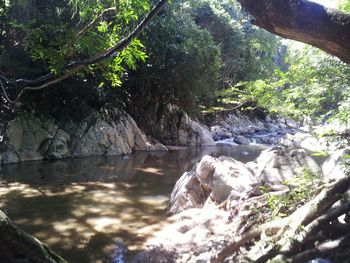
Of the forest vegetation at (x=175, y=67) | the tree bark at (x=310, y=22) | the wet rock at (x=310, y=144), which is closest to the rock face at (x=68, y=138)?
the forest vegetation at (x=175, y=67)

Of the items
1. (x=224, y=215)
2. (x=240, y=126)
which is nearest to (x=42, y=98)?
(x=224, y=215)

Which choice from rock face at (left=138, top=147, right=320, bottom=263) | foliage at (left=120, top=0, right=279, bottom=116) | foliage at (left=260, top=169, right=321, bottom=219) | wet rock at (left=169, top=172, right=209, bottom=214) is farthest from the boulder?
foliage at (left=120, top=0, right=279, bottom=116)

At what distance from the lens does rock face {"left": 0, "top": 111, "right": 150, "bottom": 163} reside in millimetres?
13422

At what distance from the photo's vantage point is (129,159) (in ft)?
50.3

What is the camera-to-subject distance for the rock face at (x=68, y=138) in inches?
528

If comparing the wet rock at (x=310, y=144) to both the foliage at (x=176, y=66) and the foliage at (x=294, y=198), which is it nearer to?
the foliage at (x=294, y=198)

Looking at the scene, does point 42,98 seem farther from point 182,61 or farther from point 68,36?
point 68,36

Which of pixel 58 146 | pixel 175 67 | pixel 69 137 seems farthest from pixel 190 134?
pixel 58 146

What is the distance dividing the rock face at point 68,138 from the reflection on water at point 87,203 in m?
1.04

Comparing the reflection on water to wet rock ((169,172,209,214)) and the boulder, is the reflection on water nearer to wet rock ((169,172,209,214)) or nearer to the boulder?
wet rock ((169,172,209,214))

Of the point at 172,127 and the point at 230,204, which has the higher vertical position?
the point at 230,204

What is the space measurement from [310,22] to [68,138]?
45.1ft

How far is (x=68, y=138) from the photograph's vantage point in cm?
1531

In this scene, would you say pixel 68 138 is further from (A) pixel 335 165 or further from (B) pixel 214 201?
(A) pixel 335 165
